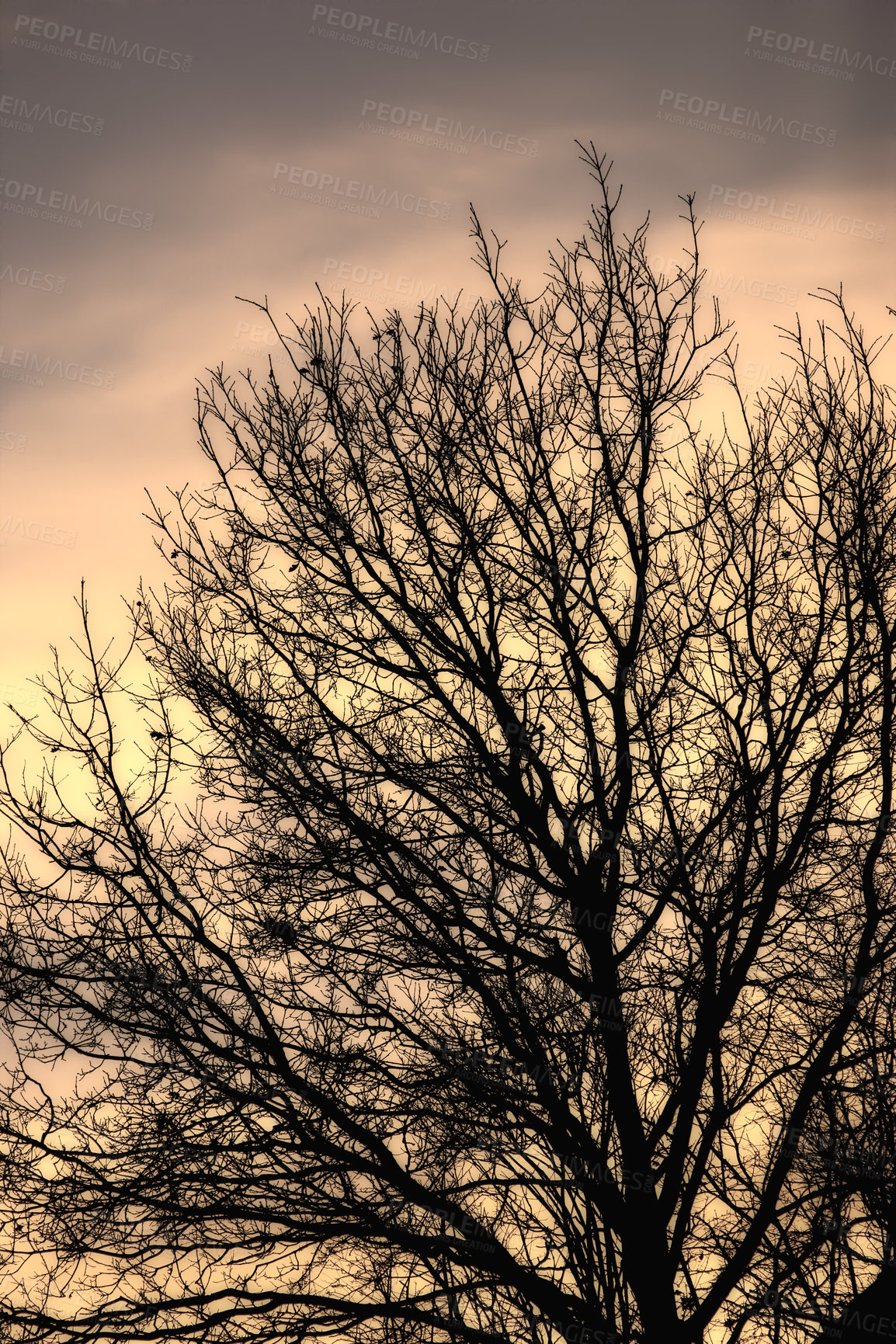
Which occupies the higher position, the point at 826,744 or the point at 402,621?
the point at 402,621

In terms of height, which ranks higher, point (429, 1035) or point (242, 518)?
point (242, 518)

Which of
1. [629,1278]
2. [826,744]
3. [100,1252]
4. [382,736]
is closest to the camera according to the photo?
[100,1252]

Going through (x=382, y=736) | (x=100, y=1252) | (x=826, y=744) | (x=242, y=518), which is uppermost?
(x=242, y=518)

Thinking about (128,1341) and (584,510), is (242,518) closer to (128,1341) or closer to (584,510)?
(584,510)

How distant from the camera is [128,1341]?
571cm

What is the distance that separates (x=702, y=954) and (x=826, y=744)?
164cm

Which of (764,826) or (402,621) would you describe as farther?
(402,621)

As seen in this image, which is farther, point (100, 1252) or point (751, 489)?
point (751, 489)

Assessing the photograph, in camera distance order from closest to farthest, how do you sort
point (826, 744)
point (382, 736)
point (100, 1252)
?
point (100, 1252) < point (826, 744) < point (382, 736)

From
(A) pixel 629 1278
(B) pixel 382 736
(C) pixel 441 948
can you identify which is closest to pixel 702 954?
(C) pixel 441 948

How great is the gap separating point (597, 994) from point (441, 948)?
3.45ft

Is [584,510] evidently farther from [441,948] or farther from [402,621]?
[441,948]

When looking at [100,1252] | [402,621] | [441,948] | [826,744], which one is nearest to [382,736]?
[402,621]

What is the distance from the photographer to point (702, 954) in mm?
6242
